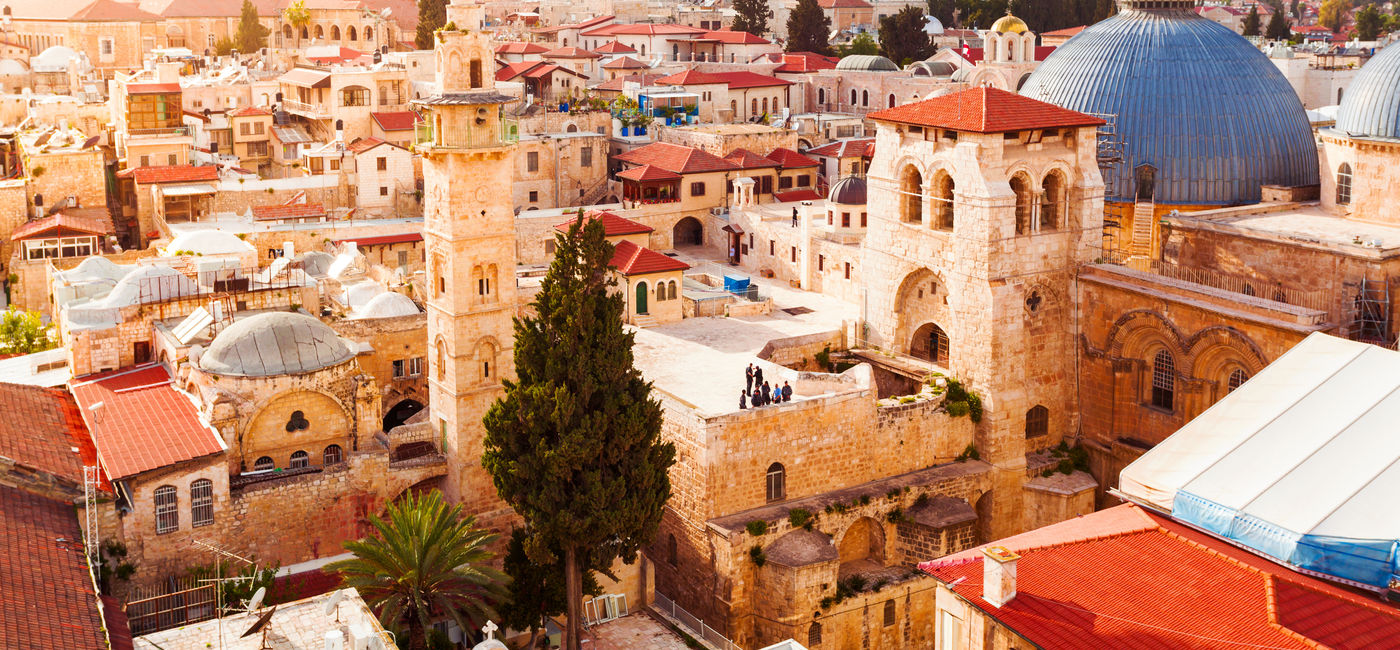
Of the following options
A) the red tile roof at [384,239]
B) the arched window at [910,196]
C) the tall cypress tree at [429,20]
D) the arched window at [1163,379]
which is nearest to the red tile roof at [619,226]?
the red tile roof at [384,239]

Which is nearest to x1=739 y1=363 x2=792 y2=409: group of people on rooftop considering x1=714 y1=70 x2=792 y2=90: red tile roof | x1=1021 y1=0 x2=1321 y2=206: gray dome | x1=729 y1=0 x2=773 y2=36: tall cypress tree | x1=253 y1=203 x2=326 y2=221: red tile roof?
x1=1021 y1=0 x2=1321 y2=206: gray dome

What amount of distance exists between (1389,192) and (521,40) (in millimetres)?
68180

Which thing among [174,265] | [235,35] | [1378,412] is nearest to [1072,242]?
[1378,412]

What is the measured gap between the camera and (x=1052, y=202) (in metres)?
34.3

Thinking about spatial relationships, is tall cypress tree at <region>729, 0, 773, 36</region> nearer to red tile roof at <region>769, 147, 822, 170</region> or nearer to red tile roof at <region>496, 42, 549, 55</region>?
red tile roof at <region>496, 42, 549, 55</region>

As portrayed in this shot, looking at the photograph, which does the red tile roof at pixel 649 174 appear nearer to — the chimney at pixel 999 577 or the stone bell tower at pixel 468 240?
the stone bell tower at pixel 468 240

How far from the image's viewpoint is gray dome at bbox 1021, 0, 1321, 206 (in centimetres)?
3741

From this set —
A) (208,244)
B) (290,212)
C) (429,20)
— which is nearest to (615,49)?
(429,20)

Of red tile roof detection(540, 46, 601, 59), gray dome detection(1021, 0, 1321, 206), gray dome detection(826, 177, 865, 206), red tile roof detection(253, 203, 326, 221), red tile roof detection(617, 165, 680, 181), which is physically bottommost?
red tile roof detection(253, 203, 326, 221)

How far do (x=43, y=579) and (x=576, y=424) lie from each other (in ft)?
30.7

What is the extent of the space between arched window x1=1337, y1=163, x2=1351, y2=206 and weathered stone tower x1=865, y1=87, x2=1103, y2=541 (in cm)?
660

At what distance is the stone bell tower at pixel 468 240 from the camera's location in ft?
102

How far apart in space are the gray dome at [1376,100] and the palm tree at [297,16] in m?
72.1

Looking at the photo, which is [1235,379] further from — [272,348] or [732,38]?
[732,38]
